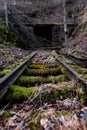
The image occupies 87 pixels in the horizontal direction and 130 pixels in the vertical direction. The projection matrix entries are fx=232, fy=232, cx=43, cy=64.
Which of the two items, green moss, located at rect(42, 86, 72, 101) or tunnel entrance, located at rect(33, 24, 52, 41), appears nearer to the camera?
green moss, located at rect(42, 86, 72, 101)

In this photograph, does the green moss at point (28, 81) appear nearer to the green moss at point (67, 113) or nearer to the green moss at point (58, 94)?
the green moss at point (58, 94)

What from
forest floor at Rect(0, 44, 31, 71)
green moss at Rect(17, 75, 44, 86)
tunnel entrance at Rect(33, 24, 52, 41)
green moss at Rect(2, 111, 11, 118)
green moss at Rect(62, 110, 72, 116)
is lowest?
forest floor at Rect(0, 44, 31, 71)

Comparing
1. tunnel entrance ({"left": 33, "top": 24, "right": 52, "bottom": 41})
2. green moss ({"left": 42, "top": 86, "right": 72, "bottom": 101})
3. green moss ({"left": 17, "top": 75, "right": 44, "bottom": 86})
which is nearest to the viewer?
green moss ({"left": 42, "top": 86, "right": 72, "bottom": 101})

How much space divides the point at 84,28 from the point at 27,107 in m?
19.3

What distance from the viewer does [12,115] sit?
243 cm

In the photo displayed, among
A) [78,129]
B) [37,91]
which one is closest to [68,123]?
[78,129]

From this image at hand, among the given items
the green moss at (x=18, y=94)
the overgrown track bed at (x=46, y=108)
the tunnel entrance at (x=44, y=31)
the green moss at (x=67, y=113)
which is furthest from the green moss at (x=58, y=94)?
the tunnel entrance at (x=44, y=31)

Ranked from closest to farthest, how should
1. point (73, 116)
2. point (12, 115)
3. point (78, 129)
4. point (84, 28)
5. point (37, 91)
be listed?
point (78, 129), point (73, 116), point (12, 115), point (37, 91), point (84, 28)

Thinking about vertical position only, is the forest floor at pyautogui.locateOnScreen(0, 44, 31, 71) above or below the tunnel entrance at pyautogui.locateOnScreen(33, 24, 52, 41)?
below

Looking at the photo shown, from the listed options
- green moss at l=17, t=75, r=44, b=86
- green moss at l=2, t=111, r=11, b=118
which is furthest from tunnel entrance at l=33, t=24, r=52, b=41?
green moss at l=2, t=111, r=11, b=118

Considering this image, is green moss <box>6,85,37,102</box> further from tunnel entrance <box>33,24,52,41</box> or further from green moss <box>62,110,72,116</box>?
tunnel entrance <box>33,24,52,41</box>

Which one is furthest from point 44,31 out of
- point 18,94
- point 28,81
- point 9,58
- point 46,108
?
point 46,108

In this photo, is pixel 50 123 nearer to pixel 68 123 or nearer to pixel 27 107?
pixel 68 123

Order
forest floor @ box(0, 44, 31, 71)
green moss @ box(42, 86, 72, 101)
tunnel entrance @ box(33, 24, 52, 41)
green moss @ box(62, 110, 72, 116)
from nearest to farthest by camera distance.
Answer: green moss @ box(62, 110, 72, 116), green moss @ box(42, 86, 72, 101), forest floor @ box(0, 44, 31, 71), tunnel entrance @ box(33, 24, 52, 41)
